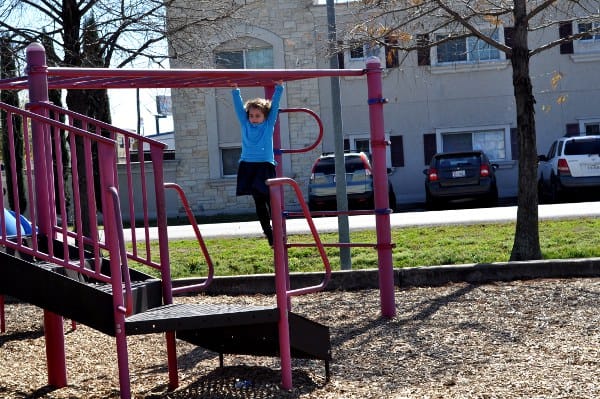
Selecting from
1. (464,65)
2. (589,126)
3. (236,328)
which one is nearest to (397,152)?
(464,65)

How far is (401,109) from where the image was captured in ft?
97.6

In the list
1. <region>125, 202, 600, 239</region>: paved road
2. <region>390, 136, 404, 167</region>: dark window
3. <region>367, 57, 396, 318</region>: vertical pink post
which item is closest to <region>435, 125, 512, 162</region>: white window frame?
<region>390, 136, 404, 167</region>: dark window

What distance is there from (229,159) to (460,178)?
8.35 meters

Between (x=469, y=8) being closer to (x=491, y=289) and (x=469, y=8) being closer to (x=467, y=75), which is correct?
(x=491, y=289)

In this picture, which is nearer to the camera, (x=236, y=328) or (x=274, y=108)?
(x=236, y=328)

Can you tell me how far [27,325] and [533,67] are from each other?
75.2 feet

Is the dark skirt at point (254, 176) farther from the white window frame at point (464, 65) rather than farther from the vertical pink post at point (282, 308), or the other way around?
the white window frame at point (464, 65)

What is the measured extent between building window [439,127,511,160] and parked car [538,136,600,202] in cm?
487

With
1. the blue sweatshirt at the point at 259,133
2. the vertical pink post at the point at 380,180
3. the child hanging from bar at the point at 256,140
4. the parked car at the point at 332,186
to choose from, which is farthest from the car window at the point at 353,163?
the blue sweatshirt at the point at 259,133

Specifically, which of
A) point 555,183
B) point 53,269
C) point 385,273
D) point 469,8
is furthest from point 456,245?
point 555,183

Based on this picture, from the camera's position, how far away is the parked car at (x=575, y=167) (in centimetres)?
2405

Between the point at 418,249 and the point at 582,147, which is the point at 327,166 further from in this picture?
the point at 418,249

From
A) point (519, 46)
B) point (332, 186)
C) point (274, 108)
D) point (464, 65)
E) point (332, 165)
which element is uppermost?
point (464, 65)

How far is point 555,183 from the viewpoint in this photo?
24.5 metres
